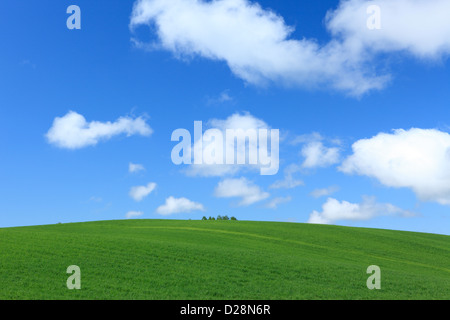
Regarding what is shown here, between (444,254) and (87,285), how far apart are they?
36.6 metres

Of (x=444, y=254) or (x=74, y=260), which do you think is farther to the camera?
(x=444, y=254)

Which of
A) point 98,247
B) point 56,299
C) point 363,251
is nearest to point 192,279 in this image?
point 56,299

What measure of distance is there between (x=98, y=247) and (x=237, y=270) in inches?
372

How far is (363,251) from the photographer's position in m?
36.5

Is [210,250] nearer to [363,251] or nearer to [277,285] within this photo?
[277,285]

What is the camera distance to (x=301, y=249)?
111ft

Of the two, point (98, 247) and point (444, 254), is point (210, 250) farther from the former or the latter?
point (444, 254)

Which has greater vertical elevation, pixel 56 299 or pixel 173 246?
pixel 173 246

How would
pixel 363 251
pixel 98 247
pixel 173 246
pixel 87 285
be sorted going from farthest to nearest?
pixel 363 251, pixel 173 246, pixel 98 247, pixel 87 285

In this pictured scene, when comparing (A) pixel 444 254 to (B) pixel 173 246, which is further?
(A) pixel 444 254
